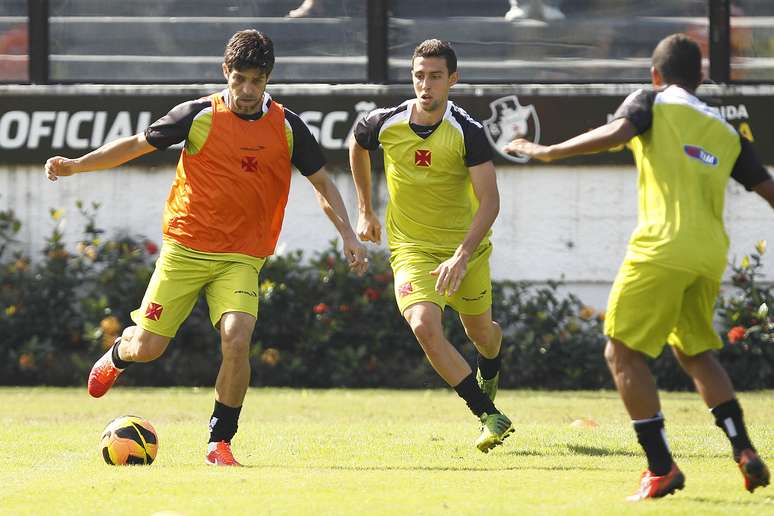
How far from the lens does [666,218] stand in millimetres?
6699

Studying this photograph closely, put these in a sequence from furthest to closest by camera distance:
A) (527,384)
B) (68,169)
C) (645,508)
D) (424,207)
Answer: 1. (527,384)
2. (424,207)
3. (68,169)
4. (645,508)

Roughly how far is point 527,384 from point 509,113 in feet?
8.62

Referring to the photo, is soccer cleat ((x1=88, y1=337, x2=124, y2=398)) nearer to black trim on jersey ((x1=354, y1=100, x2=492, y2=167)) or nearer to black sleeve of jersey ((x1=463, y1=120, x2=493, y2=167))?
black trim on jersey ((x1=354, y1=100, x2=492, y2=167))

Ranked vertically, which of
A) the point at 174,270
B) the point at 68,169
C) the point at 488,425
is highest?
the point at 68,169

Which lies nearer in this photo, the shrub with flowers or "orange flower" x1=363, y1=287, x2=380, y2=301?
the shrub with flowers

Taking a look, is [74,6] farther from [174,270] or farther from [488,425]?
[488,425]

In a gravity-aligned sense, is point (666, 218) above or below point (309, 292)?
above

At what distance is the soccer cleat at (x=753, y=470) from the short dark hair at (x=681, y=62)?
5.78 feet

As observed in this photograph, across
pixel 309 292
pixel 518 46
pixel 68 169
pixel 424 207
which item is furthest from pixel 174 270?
pixel 518 46

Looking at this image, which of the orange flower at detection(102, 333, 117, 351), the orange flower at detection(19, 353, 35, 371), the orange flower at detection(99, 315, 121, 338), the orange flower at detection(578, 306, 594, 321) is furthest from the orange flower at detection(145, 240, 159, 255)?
the orange flower at detection(578, 306, 594, 321)

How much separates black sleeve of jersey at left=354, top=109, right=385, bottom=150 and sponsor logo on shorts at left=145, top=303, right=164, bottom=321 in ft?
5.76

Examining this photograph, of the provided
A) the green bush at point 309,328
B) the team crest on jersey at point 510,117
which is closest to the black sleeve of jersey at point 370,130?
the green bush at point 309,328

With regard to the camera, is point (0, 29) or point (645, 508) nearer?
point (645, 508)

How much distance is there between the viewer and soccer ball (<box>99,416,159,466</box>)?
8219 mm
